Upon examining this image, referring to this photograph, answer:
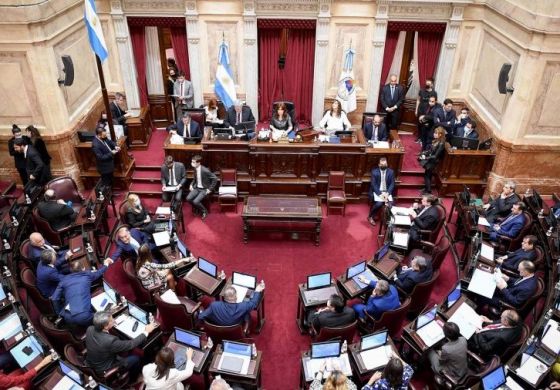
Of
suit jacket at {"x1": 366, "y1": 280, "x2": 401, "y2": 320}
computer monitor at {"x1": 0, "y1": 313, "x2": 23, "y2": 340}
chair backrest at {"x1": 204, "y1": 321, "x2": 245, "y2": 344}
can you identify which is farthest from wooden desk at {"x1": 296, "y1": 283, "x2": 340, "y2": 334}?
computer monitor at {"x1": 0, "y1": 313, "x2": 23, "y2": 340}

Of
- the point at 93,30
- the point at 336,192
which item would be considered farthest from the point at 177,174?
the point at 336,192

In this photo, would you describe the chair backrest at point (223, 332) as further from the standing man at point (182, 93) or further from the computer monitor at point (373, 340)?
the standing man at point (182, 93)

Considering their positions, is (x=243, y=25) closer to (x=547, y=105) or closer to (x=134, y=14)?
(x=134, y=14)

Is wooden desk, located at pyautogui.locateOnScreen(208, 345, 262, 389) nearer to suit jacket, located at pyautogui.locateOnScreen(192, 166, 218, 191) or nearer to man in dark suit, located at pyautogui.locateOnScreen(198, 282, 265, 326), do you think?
man in dark suit, located at pyautogui.locateOnScreen(198, 282, 265, 326)

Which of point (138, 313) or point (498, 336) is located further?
point (138, 313)

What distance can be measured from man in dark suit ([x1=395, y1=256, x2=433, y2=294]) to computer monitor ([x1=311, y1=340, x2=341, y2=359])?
173 cm

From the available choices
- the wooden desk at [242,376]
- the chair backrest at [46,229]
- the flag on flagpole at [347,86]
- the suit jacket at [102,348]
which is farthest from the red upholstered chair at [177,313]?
the flag on flagpole at [347,86]

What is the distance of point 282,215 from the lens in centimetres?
884

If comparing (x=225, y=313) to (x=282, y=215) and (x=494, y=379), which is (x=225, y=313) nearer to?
(x=282, y=215)

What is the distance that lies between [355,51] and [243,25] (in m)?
2.67

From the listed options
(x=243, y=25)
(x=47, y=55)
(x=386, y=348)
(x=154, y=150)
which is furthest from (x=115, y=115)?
(x=386, y=348)

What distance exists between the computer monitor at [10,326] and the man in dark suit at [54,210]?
235cm

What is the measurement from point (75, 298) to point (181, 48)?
7044 millimetres

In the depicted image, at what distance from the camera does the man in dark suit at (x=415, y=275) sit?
697cm
